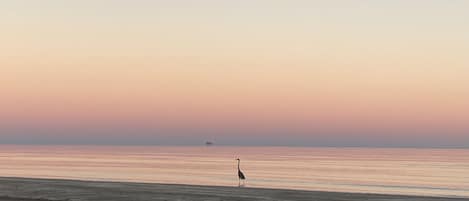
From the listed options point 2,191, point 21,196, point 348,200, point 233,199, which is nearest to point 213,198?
point 233,199

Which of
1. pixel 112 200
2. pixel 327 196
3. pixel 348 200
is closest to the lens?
pixel 112 200

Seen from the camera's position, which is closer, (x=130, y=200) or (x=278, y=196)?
(x=130, y=200)

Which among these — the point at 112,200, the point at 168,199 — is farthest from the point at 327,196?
the point at 112,200

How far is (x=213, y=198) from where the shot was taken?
2262 centimetres

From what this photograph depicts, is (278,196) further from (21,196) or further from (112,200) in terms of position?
(21,196)

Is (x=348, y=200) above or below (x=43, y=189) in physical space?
below

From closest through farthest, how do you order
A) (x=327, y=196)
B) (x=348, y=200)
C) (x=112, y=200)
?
(x=112, y=200) < (x=348, y=200) < (x=327, y=196)

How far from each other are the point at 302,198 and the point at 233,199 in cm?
272

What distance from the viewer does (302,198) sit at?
2411cm

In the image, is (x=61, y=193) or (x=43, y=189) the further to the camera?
(x=43, y=189)

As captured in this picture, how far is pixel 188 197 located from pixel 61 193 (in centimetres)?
462

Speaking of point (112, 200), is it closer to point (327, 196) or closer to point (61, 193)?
point (61, 193)

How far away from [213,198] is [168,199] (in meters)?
1.42

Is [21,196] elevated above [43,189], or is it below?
below
